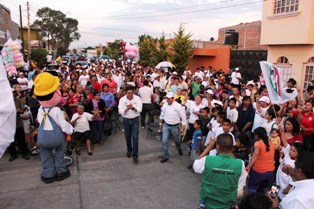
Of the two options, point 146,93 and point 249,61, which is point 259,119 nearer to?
point 146,93

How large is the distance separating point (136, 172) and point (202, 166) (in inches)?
127

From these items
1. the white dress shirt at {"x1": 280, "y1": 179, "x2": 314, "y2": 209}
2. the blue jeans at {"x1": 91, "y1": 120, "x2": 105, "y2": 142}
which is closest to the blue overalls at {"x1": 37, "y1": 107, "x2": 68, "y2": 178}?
the blue jeans at {"x1": 91, "y1": 120, "x2": 105, "y2": 142}

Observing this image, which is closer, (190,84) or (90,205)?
(90,205)

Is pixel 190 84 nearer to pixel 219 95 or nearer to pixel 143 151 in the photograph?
pixel 219 95

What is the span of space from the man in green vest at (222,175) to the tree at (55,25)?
60769 mm

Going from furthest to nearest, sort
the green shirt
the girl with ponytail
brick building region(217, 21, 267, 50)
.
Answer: brick building region(217, 21, 267, 50) → the green shirt → the girl with ponytail

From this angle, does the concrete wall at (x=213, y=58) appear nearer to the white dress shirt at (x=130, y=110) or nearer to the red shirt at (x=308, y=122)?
the red shirt at (x=308, y=122)

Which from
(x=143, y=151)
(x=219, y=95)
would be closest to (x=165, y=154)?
(x=143, y=151)

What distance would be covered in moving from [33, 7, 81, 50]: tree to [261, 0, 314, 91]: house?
5297cm

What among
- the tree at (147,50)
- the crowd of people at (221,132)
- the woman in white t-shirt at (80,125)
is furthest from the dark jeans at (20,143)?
the tree at (147,50)

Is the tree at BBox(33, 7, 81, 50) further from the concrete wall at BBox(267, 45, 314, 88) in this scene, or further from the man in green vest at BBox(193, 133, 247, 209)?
the man in green vest at BBox(193, 133, 247, 209)

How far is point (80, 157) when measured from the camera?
7.01 m

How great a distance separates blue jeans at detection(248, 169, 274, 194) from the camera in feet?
14.6

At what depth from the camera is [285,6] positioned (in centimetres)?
1218
